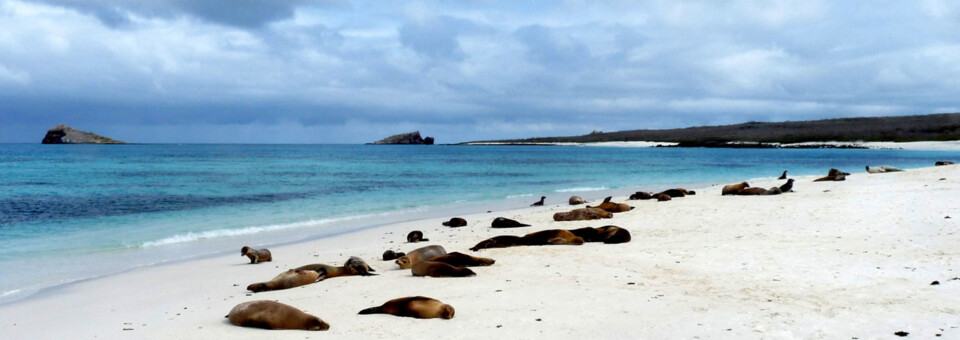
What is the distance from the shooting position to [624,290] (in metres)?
6.73

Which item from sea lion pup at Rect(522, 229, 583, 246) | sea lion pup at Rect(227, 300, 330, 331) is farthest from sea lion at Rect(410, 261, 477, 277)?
sea lion pup at Rect(522, 229, 583, 246)

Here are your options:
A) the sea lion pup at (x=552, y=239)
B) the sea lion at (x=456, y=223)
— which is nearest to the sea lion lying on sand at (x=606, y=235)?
the sea lion pup at (x=552, y=239)

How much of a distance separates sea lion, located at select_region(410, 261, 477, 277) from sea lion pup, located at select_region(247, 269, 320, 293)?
3.99 ft

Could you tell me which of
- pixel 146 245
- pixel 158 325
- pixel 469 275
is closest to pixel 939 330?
pixel 469 275

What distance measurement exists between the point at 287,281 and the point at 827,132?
127 m

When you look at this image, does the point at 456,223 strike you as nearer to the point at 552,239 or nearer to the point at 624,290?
the point at 552,239

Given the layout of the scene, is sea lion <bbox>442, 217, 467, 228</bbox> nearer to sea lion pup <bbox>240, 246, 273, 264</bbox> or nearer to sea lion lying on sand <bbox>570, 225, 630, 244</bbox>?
sea lion lying on sand <bbox>570, 225, 630, 244</bbox>

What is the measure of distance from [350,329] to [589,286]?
2603mm

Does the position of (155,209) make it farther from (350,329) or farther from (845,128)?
(845,128)

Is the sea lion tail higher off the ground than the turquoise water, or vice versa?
the sea lion tail

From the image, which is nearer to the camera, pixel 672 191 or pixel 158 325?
pixel 158 325

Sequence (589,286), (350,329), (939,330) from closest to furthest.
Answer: (939,330) < (350,329) < (589,286)

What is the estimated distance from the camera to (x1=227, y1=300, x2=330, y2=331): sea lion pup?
5.64m

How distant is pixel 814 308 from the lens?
581cm
